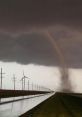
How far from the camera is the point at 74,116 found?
2966 centimetres

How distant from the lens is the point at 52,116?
30.8 metres

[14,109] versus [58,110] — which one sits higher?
[58,110]

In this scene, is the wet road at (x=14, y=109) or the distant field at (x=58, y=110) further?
the wet road at (x=14, y=109)

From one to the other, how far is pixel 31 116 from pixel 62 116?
12.2 ft

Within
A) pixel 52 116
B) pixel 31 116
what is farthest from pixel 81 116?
pixel 31 116

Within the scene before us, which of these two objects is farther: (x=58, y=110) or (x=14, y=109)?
(x=14, y=109)

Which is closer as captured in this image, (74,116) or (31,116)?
(74,116)

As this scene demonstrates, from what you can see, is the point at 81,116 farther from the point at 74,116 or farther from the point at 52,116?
the point at 52,116

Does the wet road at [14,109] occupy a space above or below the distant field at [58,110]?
below

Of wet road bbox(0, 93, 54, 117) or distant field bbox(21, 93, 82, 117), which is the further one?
wet road bbox(0, 93, 54, 117)

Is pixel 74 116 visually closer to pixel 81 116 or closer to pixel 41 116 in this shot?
pixel 81 116

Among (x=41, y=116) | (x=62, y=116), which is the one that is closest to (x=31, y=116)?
(x=41, y=116)

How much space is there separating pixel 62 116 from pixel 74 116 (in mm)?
974

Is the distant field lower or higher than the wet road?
higher
